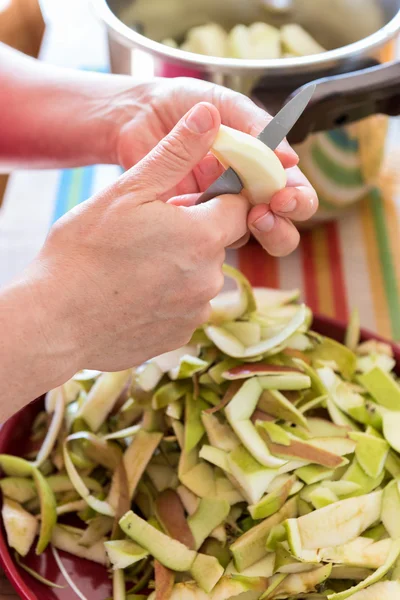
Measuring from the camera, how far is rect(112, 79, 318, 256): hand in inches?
25.3

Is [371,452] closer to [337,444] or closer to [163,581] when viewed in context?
[337,444]

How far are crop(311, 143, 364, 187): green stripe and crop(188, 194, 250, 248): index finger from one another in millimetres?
368

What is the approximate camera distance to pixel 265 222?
0.64 m

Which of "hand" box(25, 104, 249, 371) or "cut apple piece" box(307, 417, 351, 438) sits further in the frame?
"cut apple piece" box(307, 417, 351, 438)

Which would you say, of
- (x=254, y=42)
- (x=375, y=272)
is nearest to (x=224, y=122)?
(x=254, y=42)

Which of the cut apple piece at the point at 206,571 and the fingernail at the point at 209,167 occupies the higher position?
the fingernail at the point at 209,167

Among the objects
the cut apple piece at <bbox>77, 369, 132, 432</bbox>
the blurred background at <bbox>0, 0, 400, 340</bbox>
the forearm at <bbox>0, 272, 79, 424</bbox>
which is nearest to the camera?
the forearm at <bbox>0, 272, 79, 424</bbox>

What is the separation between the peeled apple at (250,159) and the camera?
1.88 ft

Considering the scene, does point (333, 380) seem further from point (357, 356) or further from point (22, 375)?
point (22, 375)

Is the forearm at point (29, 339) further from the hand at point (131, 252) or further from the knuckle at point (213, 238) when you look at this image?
the knuckle at point (213, 238)

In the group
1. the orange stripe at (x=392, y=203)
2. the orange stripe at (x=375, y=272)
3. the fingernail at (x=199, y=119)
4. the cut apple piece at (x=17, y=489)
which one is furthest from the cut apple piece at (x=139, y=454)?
the orange stripe at (x=392, y=203)

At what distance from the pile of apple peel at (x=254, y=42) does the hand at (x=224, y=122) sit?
28cm

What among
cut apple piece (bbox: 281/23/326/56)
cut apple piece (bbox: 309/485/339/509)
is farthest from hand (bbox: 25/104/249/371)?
cut apple piece (bbox: 281/23/326/56)

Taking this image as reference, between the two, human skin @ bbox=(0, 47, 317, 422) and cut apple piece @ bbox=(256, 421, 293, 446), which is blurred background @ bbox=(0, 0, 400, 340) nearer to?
human skin @ bbox=(0, 47, 317, 422)
